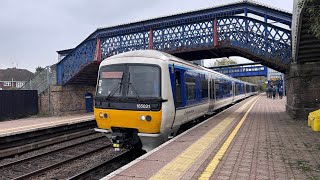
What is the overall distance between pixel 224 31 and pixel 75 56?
12.4 m

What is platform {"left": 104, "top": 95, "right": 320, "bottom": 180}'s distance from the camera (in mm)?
5105

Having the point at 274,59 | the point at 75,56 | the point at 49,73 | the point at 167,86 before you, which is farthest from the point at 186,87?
the point at 49,73

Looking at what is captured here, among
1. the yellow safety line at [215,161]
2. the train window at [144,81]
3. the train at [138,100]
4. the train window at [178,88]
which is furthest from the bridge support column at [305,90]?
the train window at [144,81]

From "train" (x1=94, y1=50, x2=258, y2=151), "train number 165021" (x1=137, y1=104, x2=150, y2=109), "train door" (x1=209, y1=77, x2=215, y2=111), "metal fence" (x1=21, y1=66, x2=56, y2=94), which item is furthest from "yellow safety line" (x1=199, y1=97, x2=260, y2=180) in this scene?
"metal fence" (x1=21, y1=66, x2=56, y2=94)

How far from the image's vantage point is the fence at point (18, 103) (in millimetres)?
22022

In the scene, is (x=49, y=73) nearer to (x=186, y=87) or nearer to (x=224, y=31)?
(x=224, y=31)

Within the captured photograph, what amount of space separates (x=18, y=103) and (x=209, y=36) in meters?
15.3

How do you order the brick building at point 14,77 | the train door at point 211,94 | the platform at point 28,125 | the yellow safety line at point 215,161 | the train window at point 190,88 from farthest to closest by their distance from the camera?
the brick building at point 14,77 < the train door at point 211,94 < the platform at point 28,125 < the train window at point 190,88 < the yellow safety line at point 215,161

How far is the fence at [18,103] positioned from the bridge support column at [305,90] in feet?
62.6

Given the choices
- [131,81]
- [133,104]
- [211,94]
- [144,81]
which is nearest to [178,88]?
[144,81]

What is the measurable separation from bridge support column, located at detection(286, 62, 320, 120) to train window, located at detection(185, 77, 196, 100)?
214 inches

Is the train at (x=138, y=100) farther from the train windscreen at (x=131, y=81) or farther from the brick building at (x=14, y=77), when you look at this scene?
the brick building at (x=14, y=77)

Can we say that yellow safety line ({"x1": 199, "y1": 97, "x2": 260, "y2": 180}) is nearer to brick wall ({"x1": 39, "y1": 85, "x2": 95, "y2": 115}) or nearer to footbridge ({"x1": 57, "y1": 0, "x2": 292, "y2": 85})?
footbridge ({"x1": 57, "y1": 0, "x2": 292, "y2": 85})

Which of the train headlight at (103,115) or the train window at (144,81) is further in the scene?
the train headlight at (103,115)
